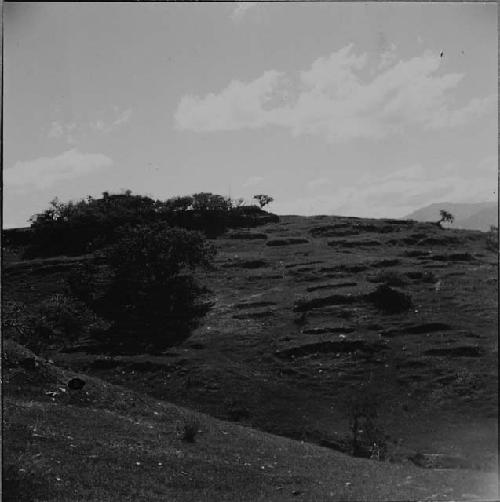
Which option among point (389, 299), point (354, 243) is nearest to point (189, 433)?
point (389, 299)

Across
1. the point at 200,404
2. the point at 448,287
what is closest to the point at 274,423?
the point at 200,404

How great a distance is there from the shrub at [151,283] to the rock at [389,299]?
22.2 metres

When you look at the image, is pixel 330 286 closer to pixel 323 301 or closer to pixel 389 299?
pixel 323 301

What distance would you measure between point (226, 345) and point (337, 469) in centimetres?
3620

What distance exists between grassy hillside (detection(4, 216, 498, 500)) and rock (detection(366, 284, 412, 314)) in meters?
0.57

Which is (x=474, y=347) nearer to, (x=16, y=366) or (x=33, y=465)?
(x=16, y=366)

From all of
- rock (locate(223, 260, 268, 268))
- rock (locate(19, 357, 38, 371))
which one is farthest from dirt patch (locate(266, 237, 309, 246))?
rock (locate(19, 357, 38, 371))

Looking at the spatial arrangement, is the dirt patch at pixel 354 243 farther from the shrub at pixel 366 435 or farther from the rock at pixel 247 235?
the shrub at pixel 366 435

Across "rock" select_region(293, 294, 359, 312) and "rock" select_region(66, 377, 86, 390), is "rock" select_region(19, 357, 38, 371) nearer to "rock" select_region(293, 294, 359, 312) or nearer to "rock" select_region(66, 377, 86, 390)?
"rock" select_region(66, 377, 86, 390)

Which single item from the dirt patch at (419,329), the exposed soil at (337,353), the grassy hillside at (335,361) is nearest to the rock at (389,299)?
the exposed soil at (337,353)

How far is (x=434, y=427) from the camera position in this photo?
3916 cm

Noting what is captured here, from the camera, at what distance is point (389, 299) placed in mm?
66188

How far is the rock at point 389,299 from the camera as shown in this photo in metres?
64.9

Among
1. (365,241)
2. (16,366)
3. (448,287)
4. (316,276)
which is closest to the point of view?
(16,366)
